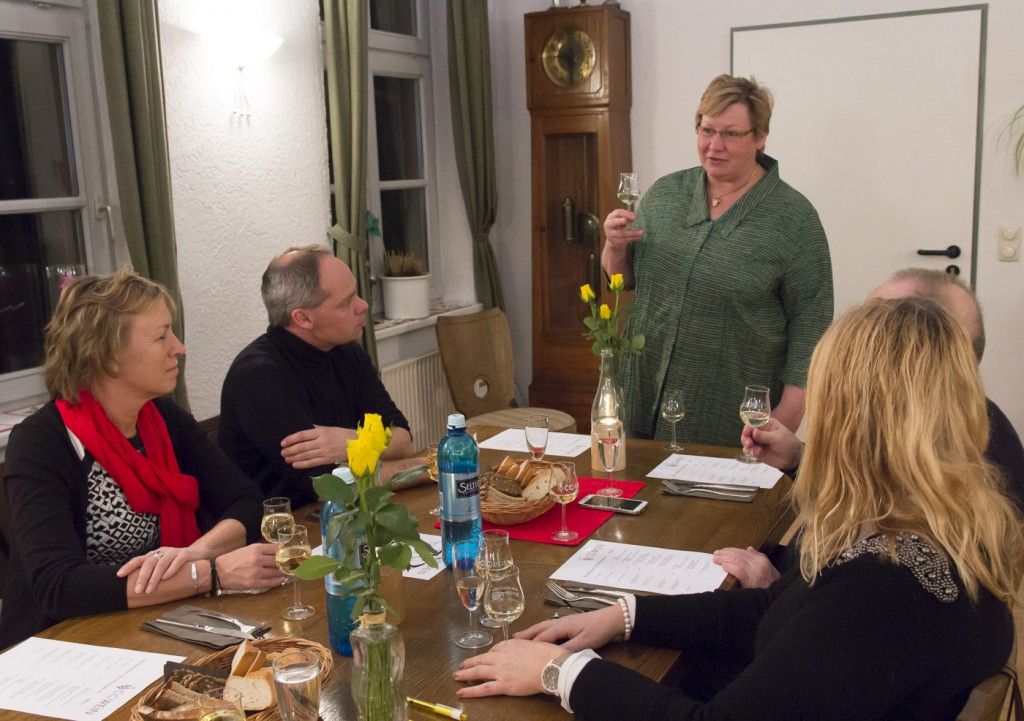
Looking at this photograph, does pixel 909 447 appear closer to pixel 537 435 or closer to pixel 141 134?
pixel 537 435

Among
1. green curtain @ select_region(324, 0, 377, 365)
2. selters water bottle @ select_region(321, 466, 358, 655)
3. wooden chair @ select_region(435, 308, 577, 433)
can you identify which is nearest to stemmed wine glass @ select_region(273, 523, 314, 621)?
selters water bottle @ select_region(321, 466, 358, 655)

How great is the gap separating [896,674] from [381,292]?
3812 mm

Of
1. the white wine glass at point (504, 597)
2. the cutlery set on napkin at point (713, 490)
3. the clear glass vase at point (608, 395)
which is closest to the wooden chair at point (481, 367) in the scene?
the clear glass vase at point (608, 395)

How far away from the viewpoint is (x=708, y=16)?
4762 millimetres

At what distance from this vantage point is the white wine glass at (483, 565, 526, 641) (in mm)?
1493

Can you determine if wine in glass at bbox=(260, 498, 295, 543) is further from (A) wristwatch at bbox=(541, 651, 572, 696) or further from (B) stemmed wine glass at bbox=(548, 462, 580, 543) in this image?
(A) wristwatch at bbox=(541, 651, 572, 696)

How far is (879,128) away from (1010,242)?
0.75 metres

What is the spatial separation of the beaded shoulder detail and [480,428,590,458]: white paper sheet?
1412mm

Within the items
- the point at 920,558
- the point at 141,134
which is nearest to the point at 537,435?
the point at 920,558

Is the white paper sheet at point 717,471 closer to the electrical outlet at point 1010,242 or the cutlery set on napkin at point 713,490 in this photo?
the cutlery set on napkin at point 713,490

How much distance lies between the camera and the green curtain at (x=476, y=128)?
4836 mm

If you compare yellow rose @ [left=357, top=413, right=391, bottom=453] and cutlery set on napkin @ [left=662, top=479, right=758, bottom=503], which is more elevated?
yellow rose @ [left=357, top=413, right=391, bottom=453]

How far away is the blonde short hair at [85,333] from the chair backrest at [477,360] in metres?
2.38

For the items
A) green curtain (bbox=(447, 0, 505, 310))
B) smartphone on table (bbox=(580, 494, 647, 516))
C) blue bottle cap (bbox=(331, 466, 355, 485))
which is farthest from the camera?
green curtain (bbox=(447, 0, 505, 310))
